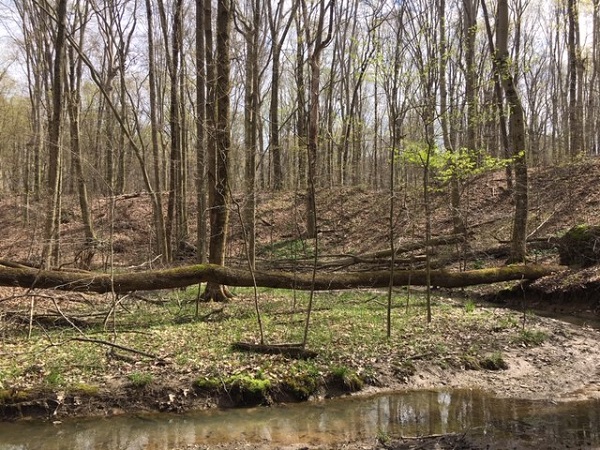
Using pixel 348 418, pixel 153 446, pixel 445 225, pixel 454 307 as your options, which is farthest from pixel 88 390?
pixel 445 225

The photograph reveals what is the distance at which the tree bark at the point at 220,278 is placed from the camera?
922cm

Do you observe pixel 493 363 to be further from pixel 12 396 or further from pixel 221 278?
pixel 12 396

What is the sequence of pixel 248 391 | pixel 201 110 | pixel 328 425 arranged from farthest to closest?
pixel 201 110, pixel 248 391, pixel 328 425

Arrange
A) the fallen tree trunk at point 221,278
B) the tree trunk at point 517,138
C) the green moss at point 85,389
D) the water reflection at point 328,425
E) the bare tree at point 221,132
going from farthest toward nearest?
the tree trunk at point 517,138 → the bare tree at point 221,132 → the fallen tree trunk at point 221,278 → the green moss at point 85,389 → the water reflection at point 328,425

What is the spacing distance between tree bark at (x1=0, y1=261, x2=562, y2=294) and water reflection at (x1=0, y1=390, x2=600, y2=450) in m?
2.21

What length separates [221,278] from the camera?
10.3 m

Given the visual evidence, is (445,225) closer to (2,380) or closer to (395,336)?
(395,336)

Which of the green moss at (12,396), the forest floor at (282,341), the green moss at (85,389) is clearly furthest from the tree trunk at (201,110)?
the green moss at (12,396)

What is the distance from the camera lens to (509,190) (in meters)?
22.0

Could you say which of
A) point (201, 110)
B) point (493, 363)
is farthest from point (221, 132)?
point (493, 363)

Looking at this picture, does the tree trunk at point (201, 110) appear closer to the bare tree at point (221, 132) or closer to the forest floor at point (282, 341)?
the bare tree at point (221, 132)

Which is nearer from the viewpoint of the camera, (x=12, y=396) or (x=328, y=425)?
(x=328, y=425)

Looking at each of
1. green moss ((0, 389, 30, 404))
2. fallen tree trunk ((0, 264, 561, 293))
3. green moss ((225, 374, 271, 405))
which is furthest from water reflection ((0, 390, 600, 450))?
fallen tree trunk ((0, 264, 561, 293))

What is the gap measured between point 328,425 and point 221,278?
5.07m
